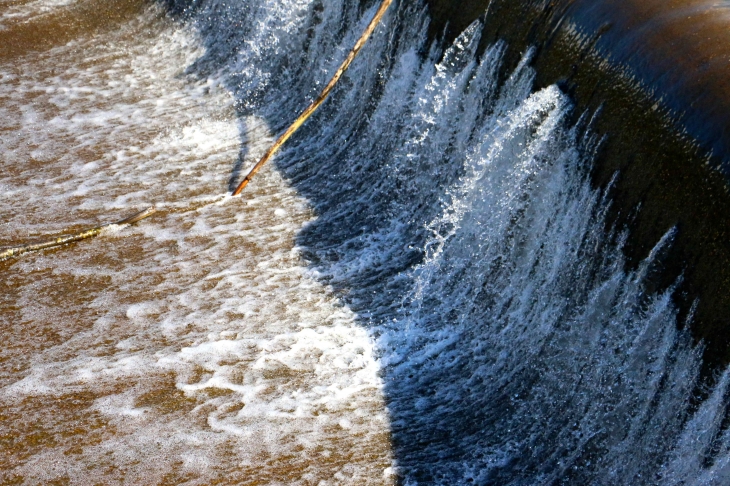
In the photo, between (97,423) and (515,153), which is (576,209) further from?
(97,423)

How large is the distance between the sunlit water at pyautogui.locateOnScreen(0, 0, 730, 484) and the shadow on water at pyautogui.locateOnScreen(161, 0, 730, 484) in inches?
0.6

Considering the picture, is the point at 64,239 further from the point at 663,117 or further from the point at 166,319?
the point at 663,117

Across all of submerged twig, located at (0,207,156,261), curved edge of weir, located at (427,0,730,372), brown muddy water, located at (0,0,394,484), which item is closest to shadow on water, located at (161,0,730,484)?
curved edge of weir, located at (427,0,730,372)

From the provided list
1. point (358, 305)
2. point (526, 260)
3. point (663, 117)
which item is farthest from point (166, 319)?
point (663, 117)

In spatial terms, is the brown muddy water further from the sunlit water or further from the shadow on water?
the shadow on water

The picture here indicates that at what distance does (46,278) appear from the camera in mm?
5855

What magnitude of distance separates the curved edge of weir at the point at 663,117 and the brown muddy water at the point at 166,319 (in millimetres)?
1679

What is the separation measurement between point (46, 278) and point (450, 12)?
3.36 meters

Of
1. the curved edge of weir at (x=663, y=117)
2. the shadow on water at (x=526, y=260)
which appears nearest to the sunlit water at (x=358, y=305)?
the shadow on water at (x=526, y=260)

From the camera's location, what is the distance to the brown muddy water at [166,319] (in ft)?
14.6

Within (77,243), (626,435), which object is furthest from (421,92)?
(626,435)

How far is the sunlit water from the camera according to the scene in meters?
4.30

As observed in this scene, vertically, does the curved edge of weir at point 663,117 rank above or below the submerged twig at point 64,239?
above

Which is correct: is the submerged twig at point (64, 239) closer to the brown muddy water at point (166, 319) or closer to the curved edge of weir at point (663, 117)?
the brown muddy water at point (166, 319)
